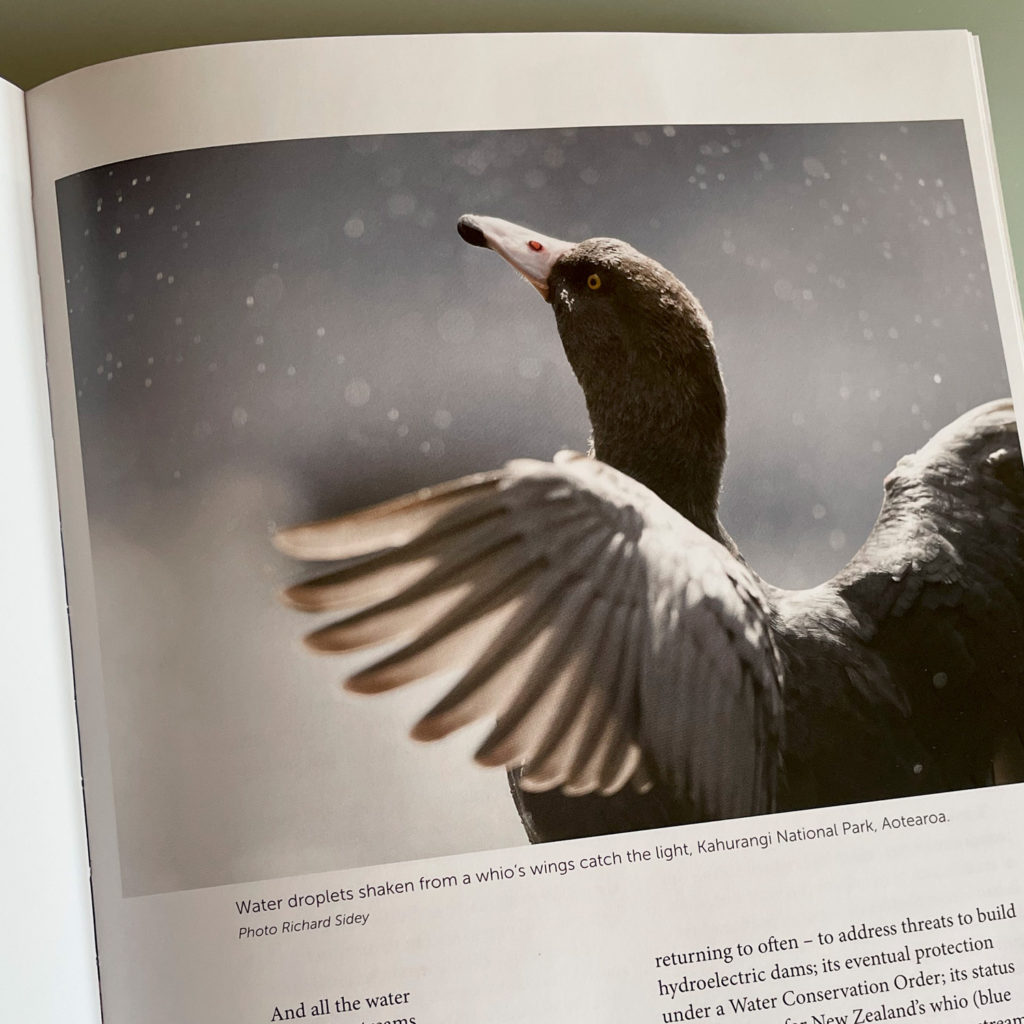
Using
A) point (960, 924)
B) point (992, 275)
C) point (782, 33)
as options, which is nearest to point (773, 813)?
point (960, 924)

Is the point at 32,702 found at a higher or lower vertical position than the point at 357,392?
lower

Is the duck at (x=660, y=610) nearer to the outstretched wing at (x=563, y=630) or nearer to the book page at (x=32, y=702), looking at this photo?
the outstretched wing at (x=563, y=630)

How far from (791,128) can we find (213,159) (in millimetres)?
321

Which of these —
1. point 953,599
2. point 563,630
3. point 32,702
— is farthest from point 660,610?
point 32,702

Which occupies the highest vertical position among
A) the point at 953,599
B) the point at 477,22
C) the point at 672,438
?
the point at 477,22

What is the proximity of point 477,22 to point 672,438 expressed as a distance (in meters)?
0.27

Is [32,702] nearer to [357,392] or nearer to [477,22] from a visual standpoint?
[357,392]

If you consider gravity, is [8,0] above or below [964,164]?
above

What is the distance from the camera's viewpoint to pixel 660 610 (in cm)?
48

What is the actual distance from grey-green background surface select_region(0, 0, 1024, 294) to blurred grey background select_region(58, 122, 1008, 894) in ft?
0.24

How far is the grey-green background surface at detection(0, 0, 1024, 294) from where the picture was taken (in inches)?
20.5

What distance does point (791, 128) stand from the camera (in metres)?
0.54

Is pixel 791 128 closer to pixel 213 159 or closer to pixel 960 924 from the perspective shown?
pixel 213 159

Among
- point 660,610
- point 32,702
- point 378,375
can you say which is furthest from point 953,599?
point 32,702
